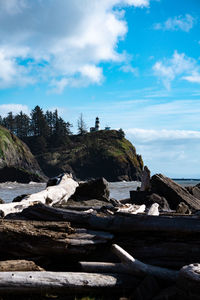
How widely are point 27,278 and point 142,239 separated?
7.21 feet

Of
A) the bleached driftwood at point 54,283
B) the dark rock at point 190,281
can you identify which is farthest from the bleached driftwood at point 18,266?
the dark rock at point 190,281

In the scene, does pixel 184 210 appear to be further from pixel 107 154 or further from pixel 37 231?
pixel 107 154

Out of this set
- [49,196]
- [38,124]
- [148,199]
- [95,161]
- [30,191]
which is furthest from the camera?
[38,124]

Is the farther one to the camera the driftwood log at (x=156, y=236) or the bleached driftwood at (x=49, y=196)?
the bleached driftwood at (x=49, y=196)

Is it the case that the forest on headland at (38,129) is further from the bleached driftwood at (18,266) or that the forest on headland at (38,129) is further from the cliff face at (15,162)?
the bleached driftwood at (18,266)

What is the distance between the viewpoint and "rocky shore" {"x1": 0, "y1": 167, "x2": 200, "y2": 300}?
4.70 metres

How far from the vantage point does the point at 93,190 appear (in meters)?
16.0

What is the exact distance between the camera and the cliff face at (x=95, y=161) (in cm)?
14338

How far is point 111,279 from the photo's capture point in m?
4.97

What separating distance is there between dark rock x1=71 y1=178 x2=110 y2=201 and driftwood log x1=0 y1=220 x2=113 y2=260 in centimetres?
961

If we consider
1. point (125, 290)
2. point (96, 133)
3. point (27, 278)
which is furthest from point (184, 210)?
point (96, 133)

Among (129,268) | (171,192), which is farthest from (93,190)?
(129,268)

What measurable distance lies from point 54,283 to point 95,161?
476ft

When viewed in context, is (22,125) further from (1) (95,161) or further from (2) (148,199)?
(2) (148,199)
